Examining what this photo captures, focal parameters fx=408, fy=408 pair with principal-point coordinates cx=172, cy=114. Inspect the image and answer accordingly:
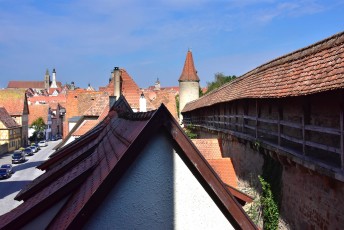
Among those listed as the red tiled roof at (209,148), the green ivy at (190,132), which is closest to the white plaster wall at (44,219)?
the red tiled roof at (209,148)

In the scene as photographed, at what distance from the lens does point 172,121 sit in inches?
155

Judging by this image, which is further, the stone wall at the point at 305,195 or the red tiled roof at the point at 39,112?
the red tiled roof at the point at 39,112

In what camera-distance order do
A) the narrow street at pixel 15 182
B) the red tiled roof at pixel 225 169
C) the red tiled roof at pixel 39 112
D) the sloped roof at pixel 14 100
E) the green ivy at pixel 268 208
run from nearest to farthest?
the green ivy at pixel 268 208 < the red tiled roof at pixel 225 169 < the narrow street at pixel 15 182 < the sloped roof at pixel 14 100 < the red tiled roof at pixel 39 112

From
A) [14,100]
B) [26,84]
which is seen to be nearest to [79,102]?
[14,100]

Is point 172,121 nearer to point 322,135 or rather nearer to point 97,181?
point 97,181

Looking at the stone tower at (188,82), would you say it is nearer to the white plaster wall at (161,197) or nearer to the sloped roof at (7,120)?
the sloped roof at (7,120)

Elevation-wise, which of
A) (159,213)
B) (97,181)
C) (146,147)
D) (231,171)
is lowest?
(231,171)

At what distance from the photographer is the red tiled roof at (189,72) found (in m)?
49.5

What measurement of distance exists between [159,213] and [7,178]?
35681 mm

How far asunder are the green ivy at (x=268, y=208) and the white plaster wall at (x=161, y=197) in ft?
26.3

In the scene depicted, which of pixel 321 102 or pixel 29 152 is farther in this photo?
pixel 29 152

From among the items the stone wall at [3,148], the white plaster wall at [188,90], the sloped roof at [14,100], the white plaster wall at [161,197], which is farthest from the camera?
the sloped roof at [14,100]

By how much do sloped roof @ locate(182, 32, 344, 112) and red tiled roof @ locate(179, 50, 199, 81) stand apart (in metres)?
35.4

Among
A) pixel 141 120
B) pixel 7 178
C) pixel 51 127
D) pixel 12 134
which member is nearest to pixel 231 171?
pixel 141 120
